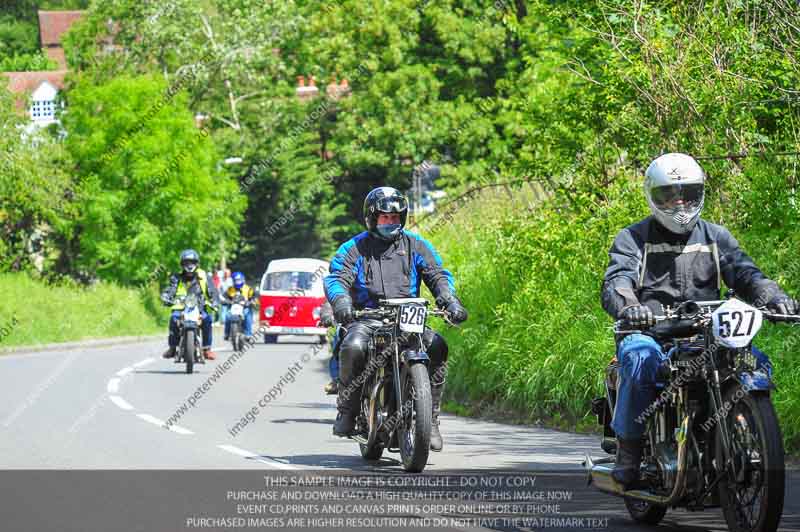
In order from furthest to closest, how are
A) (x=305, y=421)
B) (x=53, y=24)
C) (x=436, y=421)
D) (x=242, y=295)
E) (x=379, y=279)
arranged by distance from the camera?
(x=53, y=24)
(x=242, y=295)
(x=305, y=421)
(x=379, y=279)
(x=436, y=421)

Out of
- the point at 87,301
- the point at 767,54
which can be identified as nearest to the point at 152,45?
the point at 87,301

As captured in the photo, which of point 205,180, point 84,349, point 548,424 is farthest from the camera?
point 205,180

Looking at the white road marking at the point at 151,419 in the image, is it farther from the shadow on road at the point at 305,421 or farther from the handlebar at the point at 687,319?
the handlebar at the point at 687,319

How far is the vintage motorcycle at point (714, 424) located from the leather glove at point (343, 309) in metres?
3.50

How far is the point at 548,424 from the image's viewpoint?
1491cm

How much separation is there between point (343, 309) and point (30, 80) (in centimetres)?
5080

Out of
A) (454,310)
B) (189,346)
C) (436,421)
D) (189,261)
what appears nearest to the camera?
(436,421)

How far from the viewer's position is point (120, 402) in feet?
60.6

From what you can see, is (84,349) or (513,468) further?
(84,349)

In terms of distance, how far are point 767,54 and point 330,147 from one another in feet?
135

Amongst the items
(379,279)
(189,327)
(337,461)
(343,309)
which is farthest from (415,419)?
(189,327)

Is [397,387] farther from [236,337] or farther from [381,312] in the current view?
[236,337]

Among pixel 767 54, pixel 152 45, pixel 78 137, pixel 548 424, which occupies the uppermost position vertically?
pixel 152 45

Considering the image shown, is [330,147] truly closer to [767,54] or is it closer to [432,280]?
[767,54]
